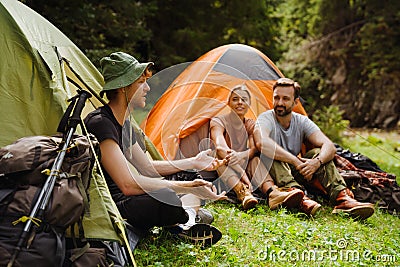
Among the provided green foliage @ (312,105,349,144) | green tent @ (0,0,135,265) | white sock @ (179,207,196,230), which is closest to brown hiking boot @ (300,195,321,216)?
white sock @ (179,207,196,230)

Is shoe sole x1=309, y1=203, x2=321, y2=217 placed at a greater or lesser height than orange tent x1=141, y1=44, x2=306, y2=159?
lesser

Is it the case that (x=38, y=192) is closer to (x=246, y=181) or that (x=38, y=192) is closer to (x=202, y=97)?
(x=246, y=181)

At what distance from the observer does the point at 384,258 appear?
11.7 ft

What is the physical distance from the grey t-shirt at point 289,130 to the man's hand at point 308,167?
28cm

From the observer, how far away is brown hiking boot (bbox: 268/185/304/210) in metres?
4.29

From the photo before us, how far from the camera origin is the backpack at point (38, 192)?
239 centimetres

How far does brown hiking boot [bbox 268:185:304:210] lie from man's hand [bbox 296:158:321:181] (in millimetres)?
329

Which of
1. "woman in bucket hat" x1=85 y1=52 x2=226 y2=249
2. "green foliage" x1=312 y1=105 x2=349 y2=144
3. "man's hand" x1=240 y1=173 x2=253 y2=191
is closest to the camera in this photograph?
"woman in bucket hat" x1=85 y1=52 x2=226 y2=249

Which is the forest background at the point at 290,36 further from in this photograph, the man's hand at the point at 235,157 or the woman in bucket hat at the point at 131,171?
the woman in bucket hat at the point at 131,171

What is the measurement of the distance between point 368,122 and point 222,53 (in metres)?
10.0

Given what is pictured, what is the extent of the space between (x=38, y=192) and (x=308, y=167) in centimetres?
283

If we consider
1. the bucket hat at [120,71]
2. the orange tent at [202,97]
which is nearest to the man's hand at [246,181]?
the orange tent at [202,97]

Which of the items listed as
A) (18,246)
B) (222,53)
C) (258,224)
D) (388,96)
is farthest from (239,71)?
(388,96)

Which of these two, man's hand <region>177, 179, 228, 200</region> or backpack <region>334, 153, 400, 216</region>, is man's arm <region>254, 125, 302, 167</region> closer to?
backpack <region>334, 153, 400, 216</region>
